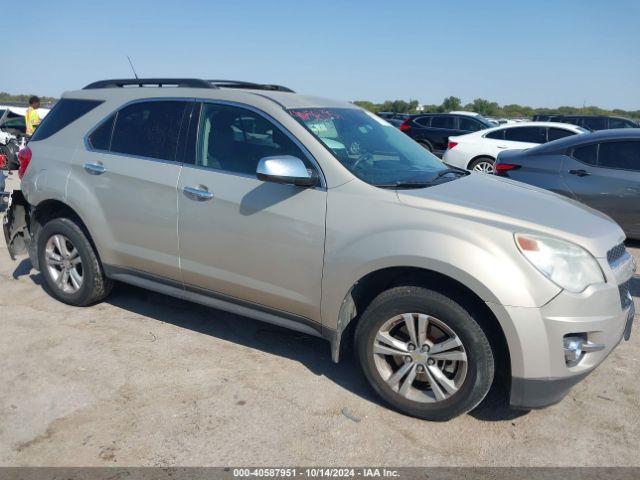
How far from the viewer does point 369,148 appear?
3809mm

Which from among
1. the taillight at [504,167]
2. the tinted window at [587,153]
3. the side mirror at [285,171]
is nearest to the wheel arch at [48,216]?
the side mirror at [285,171]

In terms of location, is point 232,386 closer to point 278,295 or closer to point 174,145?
point 278,295

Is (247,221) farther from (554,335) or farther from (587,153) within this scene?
(587,153)

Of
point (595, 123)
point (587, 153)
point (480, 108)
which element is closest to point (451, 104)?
point (480, 108)

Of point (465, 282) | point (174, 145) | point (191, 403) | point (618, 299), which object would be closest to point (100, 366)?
point (191, 403)

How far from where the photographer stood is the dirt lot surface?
2.88 m

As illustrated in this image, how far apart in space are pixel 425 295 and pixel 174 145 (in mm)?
2069

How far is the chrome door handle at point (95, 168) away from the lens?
4.22 metres

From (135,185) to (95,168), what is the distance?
0.45 m

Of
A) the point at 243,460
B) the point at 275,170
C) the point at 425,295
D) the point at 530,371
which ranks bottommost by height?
the point at 243,460

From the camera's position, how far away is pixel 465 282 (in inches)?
113

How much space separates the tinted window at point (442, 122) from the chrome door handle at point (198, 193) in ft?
46.7

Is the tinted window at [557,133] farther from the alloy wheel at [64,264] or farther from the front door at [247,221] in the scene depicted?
the alloy wheel at [64,264]

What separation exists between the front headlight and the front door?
1.14m
